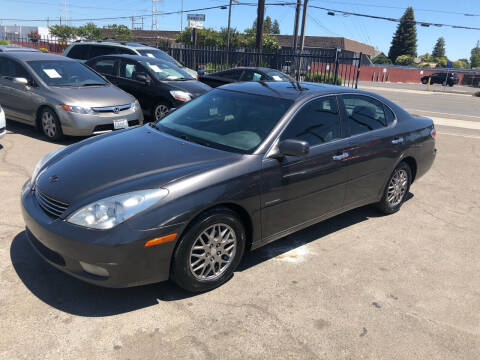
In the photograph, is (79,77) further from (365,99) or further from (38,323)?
(38,323)

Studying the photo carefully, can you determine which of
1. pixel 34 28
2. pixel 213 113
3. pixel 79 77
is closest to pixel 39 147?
pixel 79 77

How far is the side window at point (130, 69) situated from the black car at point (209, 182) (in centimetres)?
568

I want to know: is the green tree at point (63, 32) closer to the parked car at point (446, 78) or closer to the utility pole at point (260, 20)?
the parked car at point (446, 78)

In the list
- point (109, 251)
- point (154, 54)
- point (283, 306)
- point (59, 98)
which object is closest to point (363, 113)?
point (283, 306)

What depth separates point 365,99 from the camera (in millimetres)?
4762

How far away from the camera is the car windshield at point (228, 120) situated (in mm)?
3717

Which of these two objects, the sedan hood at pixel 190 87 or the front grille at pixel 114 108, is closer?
the front grille at pixel 114 108

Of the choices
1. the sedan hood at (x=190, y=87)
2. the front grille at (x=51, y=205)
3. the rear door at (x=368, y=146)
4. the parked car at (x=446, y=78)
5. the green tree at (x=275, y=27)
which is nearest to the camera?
the front grille at (x=51, y=205)

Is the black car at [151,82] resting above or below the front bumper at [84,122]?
above

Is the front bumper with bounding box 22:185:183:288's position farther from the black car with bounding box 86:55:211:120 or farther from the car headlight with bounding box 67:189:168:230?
the black car with bounding box 86:55:211:120

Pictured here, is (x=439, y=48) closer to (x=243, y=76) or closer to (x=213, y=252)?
(x=243, y=76)

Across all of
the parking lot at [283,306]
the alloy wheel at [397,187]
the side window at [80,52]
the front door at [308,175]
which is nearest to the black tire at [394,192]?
the alloy wheel at [397,187]

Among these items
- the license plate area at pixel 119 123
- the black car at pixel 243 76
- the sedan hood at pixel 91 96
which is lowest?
the license plate area at pixel 119 123

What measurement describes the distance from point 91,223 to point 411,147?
12.7 feet
